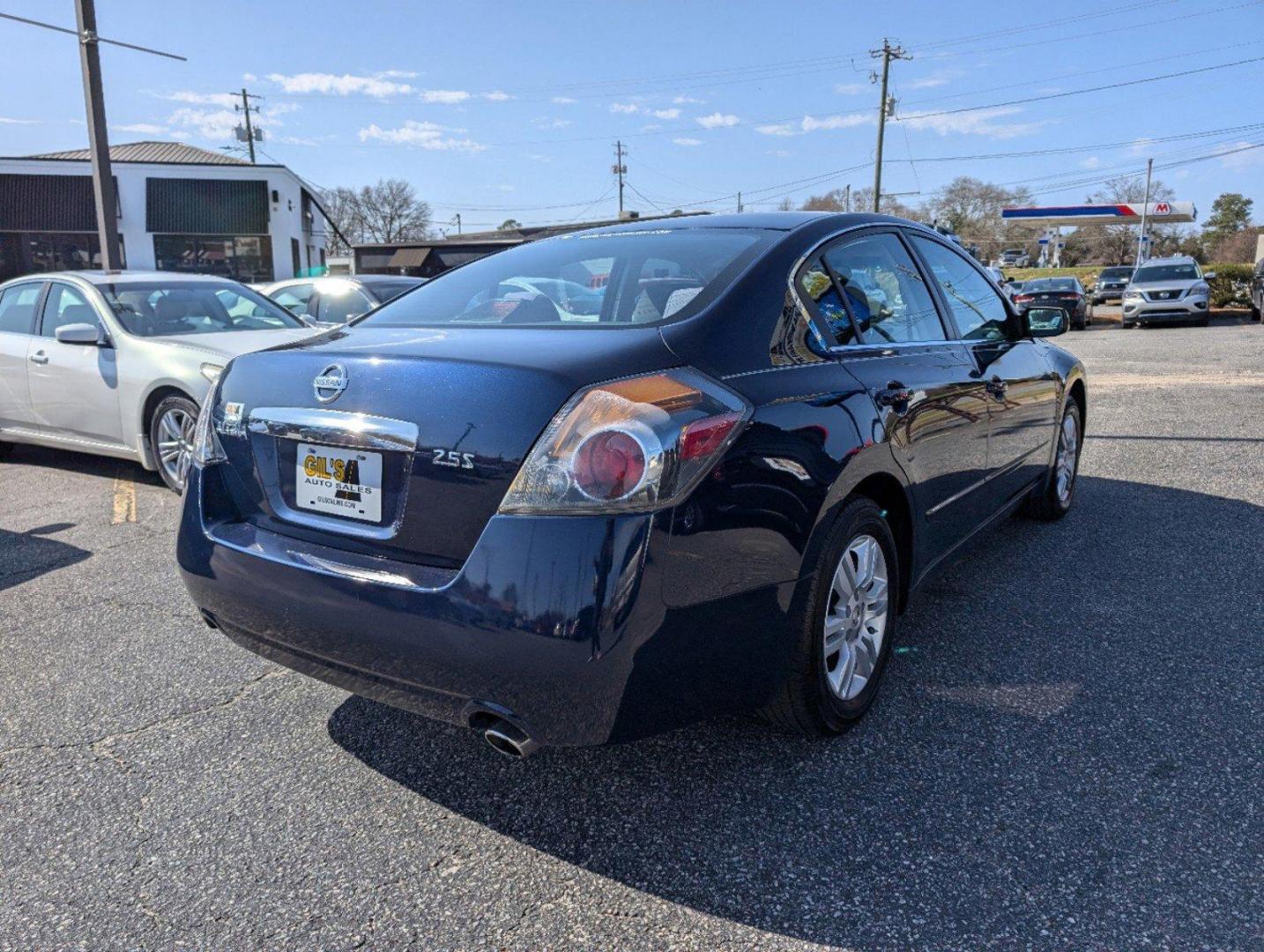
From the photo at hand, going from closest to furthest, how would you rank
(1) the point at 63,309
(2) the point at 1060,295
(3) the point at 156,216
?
(1) the point at 63,309
(2) the point at 1060,295
(3) the point at 156,216

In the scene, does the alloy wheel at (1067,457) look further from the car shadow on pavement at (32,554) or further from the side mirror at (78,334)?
the side mirror at (78,334)

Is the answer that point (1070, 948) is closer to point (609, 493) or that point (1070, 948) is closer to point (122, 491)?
point (609, 493)

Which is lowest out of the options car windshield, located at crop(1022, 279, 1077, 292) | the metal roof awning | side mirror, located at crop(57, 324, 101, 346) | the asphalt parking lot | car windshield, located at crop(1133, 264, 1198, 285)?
the asphalt parking lot

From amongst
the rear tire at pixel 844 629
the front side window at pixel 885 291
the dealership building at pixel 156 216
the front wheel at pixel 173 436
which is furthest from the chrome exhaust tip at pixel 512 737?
the dealership building at pixel 156 216

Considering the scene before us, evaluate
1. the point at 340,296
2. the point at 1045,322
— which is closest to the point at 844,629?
the point at 1045,322

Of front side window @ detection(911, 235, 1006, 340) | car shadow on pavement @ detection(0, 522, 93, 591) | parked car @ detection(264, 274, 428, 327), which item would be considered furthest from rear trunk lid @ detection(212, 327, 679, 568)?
parked car @ detection(264, 274, 428, 327)

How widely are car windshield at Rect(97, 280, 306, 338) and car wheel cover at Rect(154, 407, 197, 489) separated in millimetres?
710

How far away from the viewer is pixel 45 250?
34656mm

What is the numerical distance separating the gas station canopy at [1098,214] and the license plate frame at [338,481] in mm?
70245

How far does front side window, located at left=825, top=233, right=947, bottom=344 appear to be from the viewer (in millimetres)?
3062

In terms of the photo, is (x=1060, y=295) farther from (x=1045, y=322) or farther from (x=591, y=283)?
(x=591, y=283)

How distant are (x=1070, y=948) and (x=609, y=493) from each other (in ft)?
4.42

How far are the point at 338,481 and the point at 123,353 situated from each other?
4809 mm

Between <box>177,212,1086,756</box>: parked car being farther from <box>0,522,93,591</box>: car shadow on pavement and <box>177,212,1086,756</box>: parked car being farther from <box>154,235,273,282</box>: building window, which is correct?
<box>154,235,273,282</box>: building window
